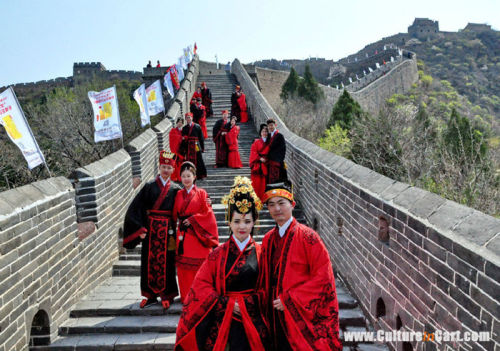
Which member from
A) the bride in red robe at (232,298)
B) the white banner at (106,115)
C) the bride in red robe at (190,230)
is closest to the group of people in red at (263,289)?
the bride in red robe at (232,298)

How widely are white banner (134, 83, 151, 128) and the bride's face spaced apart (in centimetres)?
853

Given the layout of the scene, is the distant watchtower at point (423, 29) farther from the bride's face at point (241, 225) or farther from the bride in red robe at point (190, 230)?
the bride's face at point (241, 225)

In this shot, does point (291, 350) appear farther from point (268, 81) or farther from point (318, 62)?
point (318, 62)

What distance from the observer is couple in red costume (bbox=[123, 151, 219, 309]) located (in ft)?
16.6

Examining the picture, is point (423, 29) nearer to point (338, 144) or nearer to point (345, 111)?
point (345, 111)

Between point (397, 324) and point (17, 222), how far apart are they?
344cm

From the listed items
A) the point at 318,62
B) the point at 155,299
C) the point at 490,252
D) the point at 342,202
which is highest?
the point at 318,62

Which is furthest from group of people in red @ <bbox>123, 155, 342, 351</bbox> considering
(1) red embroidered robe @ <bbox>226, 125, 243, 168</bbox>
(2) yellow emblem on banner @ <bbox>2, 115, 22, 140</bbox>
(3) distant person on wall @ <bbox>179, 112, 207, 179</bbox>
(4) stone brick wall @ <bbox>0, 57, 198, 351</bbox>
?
(1) red embroidered robe @ <bbox>226, 125, 243, 168</bbox>

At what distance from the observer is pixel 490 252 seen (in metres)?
2.48

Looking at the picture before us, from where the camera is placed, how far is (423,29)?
324 feet

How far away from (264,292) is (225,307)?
1.07 ft

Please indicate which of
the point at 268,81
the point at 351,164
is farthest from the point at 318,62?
the point at 351,164

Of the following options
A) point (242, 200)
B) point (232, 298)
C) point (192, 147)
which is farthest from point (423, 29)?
point (232, 298)

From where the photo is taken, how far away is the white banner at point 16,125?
5.02 m
